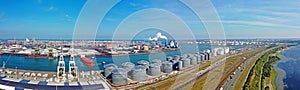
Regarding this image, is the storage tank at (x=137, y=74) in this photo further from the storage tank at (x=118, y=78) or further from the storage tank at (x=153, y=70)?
the storage tank at (x=153, y=70)

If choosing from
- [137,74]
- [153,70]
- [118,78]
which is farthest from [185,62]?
[118,78]

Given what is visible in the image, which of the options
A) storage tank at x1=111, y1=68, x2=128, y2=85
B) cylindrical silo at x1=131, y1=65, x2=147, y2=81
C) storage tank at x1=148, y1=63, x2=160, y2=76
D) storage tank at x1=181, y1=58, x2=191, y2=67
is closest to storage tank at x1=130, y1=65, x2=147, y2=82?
cylindrical silo at x1=131, y1=65, x2=147, y2=81

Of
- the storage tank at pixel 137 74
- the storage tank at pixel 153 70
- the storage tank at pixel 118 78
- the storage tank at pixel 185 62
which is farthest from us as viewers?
the storage tank at pixel 185 62

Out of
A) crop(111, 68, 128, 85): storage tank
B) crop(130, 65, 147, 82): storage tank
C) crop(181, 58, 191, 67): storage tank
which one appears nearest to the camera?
crop(111, 68, 128, 85): storage tank

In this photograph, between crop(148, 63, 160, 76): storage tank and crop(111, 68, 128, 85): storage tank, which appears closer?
crop(111, 68, 128, 85): storage tank

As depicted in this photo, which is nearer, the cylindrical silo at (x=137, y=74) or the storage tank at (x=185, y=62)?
the cylindrical silo at (x=137, y=74)

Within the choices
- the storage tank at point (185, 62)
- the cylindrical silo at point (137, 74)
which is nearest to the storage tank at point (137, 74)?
the cylindrical silo at point (137, 74)

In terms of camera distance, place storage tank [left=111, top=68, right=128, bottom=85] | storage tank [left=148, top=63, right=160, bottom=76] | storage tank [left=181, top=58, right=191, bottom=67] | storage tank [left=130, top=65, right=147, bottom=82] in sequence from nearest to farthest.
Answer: storage tank [left=111, top=68, right=128, bottom=85], storage tank [left=130, top=65, right=147, bottom=82], storage tank [left=148, top=63, right=160, bottom=76], storage tank [left=181, top=58, right=191, bottom=67]

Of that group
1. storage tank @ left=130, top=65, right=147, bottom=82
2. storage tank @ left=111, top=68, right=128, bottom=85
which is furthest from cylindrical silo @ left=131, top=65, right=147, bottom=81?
storage tank @ left=111, top=68, right=128, bottom=85

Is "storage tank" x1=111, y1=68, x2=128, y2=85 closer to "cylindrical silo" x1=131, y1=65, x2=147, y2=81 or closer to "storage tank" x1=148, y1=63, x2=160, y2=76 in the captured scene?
"cylindrical silo" x1=131, y1=65, x2=147, y2=81

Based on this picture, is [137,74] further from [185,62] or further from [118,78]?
[185,62]

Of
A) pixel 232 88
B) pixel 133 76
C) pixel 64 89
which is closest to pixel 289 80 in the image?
pixel 232 88

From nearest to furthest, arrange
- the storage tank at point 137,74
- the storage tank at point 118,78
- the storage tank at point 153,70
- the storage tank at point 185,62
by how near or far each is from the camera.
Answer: the storage tank at point 118,78 → the storage tank at point 137,74 → the storage tank at point 153,70 → the storage tank at point 185,62
